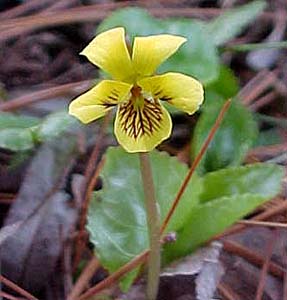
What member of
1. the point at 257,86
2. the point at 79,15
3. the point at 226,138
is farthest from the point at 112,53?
the point at 79,15

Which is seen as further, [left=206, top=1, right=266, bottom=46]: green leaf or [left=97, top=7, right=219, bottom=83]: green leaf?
[left=206, top=1, right=266, bottom=46]: green leaf

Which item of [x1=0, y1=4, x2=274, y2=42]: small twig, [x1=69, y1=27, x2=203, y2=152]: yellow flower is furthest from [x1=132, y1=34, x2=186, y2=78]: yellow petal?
[x1=0, y1=4, x2=274, y2=42]: small twig

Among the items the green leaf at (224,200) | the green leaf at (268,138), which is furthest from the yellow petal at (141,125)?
the green leaf at (268,138)

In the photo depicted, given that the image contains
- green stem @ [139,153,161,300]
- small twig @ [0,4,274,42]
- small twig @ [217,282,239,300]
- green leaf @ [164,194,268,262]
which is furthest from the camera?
small twig @ [0,4,274,42]

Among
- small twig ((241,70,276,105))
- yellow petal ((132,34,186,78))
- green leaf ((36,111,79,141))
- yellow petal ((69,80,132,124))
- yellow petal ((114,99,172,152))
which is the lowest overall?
small twig ((241,70,276,105))

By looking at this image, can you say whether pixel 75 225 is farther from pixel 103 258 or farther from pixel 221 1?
pixel 221 1

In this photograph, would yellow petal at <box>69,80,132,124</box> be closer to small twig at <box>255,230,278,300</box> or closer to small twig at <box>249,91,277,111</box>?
small twig at <box>255,230,278,300</box>

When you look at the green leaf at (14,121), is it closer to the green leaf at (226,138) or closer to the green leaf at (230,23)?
the green leaf at (226,138)

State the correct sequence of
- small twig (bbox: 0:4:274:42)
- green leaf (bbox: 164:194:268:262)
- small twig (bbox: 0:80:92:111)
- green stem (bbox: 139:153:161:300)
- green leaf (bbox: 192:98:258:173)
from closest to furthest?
1. green stem (bbox: 139:153:161:300)
2. green leaf (bbox: 164:194:268:262)
3. green leaf (bbox: 192:98:258:173)
4. small twig (bbox: 0:80:92:111)
5. small twig (bbox: 0:4:274:42)

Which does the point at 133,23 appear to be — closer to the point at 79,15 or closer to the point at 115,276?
the point at 79,15
